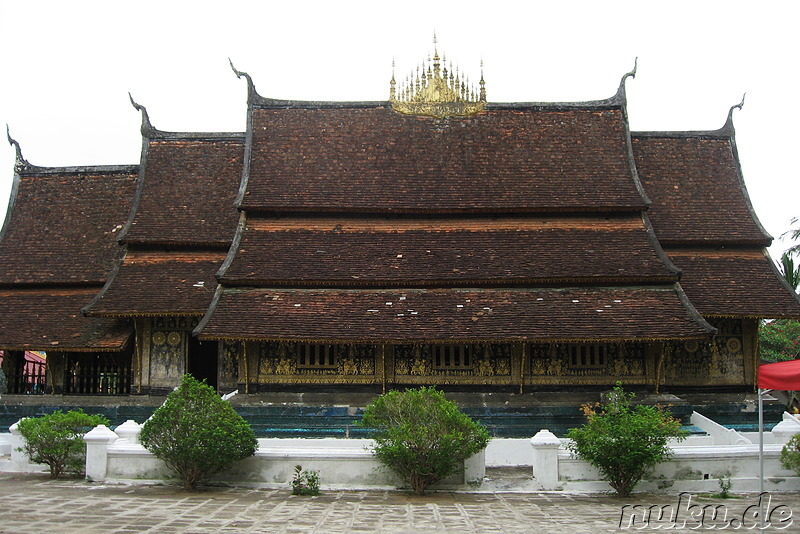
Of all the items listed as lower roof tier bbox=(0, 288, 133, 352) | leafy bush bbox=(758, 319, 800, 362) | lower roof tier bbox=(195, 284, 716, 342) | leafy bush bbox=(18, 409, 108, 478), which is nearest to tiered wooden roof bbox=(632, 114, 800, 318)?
lower roof tier bbox=(195, 284, 716, 342)

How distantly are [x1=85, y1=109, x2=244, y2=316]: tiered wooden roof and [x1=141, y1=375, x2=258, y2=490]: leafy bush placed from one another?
5.77 meters

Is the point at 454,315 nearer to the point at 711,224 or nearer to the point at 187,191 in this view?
the point at 711,224

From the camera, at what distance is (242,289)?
17344 mm

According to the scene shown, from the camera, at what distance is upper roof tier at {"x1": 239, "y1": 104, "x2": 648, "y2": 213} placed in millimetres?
18938

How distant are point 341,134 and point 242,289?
5601 mm

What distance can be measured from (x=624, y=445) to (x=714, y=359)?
810 centimetres

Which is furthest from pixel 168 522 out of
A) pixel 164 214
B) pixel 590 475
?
pixel 164 214

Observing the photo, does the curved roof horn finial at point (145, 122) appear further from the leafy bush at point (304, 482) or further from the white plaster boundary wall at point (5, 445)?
the leafy bush at point (304, 482)

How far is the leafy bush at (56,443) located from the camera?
41.2ft

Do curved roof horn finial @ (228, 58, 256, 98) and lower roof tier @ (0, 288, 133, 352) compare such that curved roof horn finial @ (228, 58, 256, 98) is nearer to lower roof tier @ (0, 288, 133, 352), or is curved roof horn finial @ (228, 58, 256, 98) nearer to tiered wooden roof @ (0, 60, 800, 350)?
tiered wooden roof @ (0, 60, 800, 350)

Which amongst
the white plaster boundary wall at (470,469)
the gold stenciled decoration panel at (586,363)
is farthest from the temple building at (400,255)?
the white plaster boundary wall at (470,469)

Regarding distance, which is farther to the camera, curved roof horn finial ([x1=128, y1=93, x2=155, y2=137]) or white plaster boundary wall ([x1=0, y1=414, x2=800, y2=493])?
curved roof horn finial ([x1=128, y1=93, x2=155, y2=137])

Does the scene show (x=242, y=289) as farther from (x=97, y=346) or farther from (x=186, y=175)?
(x=186, y=175)

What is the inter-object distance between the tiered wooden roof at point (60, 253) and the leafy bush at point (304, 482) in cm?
775
